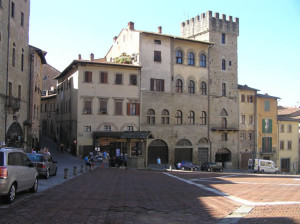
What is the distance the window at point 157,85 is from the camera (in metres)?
46.4

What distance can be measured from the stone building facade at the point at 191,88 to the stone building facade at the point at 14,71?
16010 mm

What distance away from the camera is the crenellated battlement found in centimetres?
5250

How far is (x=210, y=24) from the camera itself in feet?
172

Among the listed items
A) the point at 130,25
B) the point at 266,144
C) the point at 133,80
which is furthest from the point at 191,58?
the point at 266,144

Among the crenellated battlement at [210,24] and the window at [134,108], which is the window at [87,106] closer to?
the window at [134,108]

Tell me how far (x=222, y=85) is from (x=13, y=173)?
43919 mm

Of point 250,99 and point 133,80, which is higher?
point 133,80

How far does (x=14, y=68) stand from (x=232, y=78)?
32594mm

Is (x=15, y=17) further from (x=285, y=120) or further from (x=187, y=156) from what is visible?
(x=285, y=120)

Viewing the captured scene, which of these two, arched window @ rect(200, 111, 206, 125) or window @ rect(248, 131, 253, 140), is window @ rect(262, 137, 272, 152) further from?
arched window @ rect(200, 111, 206, 125)

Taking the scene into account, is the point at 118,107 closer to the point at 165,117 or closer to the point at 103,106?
the point at 103,106

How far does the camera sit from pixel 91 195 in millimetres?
13656

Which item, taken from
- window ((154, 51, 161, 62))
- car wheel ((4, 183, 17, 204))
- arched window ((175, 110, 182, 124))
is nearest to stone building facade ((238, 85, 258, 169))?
arched window ((175, 110, 182, 124))

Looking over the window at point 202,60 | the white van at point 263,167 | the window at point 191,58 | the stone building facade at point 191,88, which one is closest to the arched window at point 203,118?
the stone building facade at point 191,88
